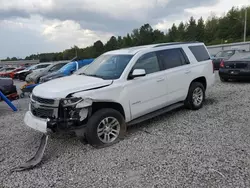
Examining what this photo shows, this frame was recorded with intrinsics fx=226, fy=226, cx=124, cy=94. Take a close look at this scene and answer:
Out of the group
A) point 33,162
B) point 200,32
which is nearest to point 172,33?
point 200,32

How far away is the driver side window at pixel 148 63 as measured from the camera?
4.93 m

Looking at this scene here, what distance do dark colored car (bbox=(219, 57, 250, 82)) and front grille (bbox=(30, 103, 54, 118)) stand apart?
872 centimetres

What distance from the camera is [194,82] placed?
6.18 metres

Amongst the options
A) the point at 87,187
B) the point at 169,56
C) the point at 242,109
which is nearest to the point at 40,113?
A: the point at 87,187

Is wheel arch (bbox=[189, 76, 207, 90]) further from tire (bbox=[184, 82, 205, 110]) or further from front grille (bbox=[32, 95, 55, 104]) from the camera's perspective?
front grille (bbox=[32, 95, 55, 104])

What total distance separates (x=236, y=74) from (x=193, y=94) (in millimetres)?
5045

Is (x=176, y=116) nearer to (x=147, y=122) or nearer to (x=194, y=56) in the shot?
(x=147, y=122)

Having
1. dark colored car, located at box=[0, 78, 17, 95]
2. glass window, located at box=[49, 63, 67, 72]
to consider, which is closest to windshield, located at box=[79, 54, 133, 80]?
dark colored car, located at box=[0, 78, 17, 95]

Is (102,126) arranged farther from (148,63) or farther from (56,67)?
(56,67)

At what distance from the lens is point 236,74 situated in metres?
9.99

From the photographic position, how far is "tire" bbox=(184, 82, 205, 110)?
6025mm

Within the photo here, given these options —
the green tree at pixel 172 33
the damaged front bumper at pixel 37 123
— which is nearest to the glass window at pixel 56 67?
the damaged front bumper at pixel 37 123

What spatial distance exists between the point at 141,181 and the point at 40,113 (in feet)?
7.46

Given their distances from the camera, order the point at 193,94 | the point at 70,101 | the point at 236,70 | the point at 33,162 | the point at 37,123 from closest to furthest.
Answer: the point at 33,162
the point at 70,101
the point at 37,123
the point at 193,94
the point at 236,70
